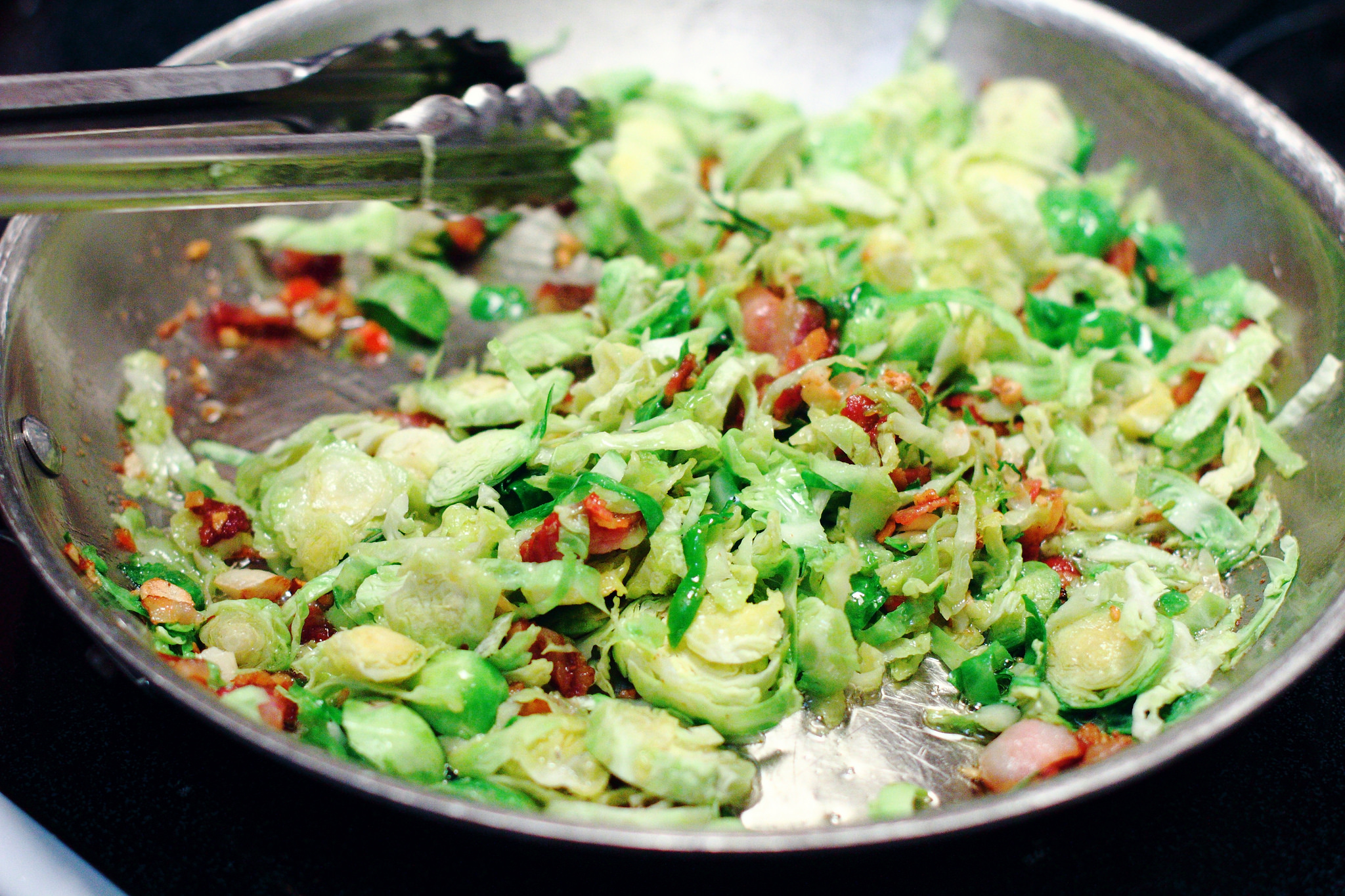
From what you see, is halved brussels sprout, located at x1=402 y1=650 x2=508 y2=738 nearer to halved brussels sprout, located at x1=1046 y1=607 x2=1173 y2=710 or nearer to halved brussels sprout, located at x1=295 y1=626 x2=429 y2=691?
halved brussels sprout, located at x1=295 y1=626 x2=429 y2=691

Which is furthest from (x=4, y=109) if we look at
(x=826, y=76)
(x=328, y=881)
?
(x=826, y=76)

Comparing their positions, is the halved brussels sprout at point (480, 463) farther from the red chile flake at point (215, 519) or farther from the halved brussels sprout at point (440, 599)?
the red chile flake at point (215, 519)

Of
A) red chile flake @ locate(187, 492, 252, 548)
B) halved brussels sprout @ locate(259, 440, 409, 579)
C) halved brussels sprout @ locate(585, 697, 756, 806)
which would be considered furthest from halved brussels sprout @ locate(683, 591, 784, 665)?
red chile flake @ locate(187, 492, 252, 548)

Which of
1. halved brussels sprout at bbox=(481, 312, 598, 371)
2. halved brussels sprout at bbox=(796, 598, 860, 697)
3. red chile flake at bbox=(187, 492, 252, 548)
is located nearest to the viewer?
halved brussels sprout at bbox=(796, 598, 860, 697)

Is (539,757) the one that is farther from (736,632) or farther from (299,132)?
(299,132)

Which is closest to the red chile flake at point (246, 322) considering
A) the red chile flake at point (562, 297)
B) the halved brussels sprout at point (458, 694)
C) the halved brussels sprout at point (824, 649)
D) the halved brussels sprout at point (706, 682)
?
the red chile flake at point (562, 297)

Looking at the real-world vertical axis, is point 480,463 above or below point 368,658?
above

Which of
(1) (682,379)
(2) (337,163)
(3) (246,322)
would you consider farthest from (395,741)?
(3) (246,322)
